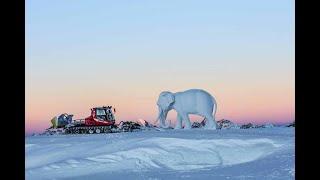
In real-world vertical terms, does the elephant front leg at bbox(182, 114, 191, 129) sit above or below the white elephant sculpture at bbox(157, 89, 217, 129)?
below

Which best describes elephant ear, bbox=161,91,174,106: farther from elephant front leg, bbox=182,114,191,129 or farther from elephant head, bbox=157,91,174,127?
elephant front leg, bbox=182,114,191,129

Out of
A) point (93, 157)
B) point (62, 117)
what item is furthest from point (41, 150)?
point (62, 117)

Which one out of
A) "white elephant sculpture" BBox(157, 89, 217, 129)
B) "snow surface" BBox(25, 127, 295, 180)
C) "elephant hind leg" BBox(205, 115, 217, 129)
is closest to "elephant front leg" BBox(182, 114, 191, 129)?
"white elephant sculpture" BBox(157, 89, 217, 129)

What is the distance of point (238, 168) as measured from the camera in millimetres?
5660

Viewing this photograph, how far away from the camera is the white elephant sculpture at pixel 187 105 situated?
26.3ft

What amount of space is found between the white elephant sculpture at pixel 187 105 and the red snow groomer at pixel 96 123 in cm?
73

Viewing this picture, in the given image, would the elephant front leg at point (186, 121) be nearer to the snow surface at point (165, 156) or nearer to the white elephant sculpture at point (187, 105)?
the white elephant sculpture at point (187, 105)

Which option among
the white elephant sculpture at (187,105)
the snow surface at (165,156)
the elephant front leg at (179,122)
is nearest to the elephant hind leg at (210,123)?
Answer: the white elephant sculpture at (187,105)

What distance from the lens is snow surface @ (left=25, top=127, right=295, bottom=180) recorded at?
5492 millimetres

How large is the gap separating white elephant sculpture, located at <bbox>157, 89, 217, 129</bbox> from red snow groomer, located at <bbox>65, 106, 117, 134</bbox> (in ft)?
2.39

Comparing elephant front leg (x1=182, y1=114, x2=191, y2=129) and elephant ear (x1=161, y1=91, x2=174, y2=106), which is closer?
elephant front leg (x1=182, y1=114, x2=191, y2=129)

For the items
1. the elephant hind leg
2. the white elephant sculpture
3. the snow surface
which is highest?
the white elephant sculpture

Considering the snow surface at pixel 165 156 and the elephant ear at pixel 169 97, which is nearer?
the snow surface at pixel 165 156
